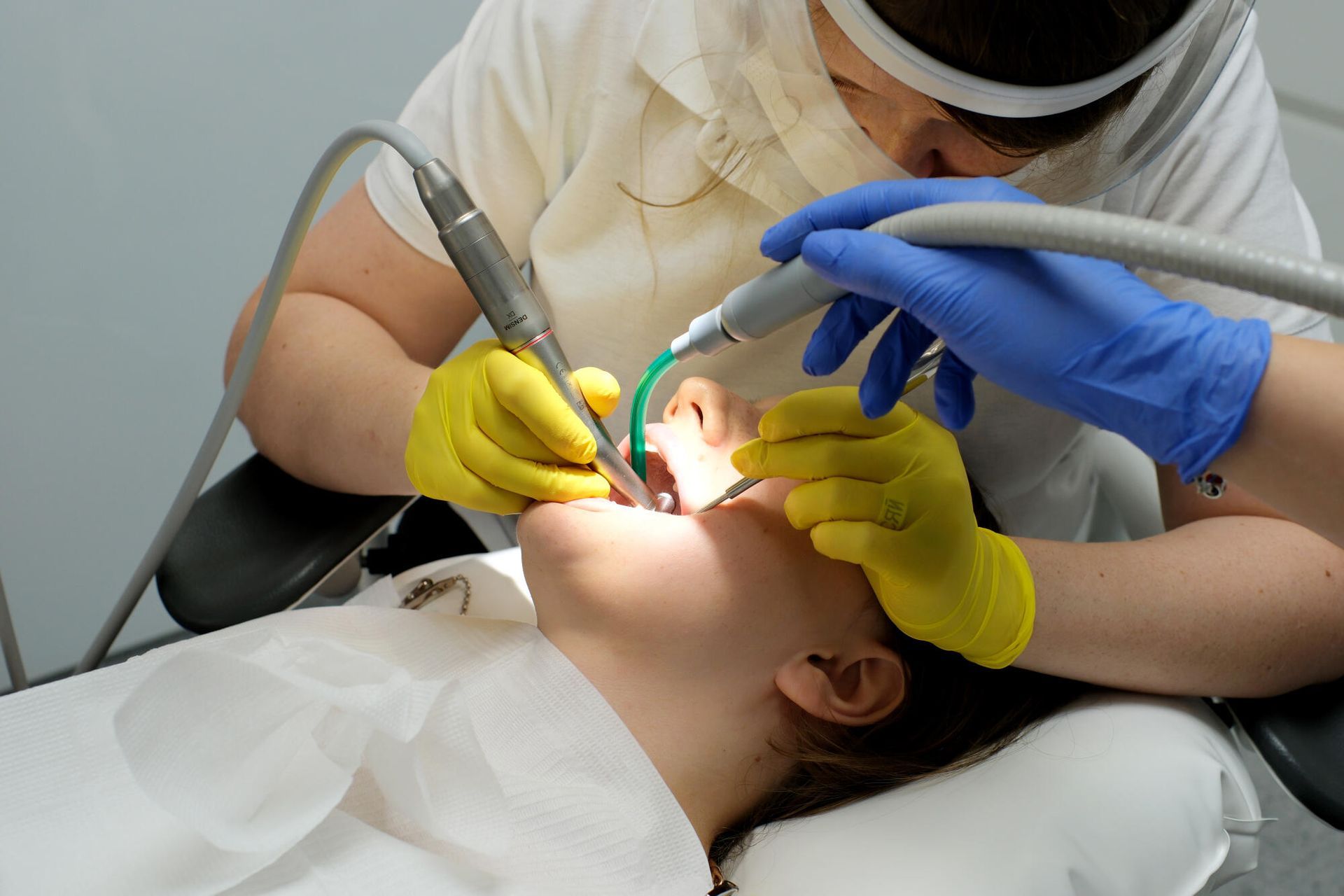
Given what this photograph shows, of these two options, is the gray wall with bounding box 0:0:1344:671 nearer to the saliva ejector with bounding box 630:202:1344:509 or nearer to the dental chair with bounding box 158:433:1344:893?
the dental chair with bounding box 158:433:1344:893

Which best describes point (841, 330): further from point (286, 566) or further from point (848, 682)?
point (286, 566)

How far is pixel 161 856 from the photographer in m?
0.98

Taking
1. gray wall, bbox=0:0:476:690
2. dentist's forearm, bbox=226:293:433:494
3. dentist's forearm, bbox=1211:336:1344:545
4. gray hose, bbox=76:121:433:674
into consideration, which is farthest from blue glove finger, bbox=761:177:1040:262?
gray wall, bbox=0:0:476:690

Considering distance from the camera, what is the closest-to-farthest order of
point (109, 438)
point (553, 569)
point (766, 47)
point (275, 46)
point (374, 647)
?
point (766, 47), point (553, 569), point (374, 647), point (275, 46), point (109, 438)

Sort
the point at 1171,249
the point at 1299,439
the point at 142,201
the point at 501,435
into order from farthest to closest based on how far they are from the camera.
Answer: the point at 142,201 < the point at 501,435 < the point at 1299,439 < the point at 1171,249

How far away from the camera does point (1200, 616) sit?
1.15 metres

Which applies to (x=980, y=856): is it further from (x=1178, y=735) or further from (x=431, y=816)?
(x=431, y=816)

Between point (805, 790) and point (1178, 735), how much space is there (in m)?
0.44

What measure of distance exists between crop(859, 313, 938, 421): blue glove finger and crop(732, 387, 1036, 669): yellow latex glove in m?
0.08

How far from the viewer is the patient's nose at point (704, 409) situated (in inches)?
44.4

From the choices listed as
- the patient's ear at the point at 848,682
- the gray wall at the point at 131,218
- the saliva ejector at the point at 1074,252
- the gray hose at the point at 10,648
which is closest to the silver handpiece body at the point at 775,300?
the saliva ejector at the point at 1074,252

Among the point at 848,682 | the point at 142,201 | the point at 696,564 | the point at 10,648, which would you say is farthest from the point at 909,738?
the point at 142,201

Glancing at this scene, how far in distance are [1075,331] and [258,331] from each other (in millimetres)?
849

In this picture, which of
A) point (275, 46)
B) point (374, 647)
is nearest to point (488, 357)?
point (374, 647)
